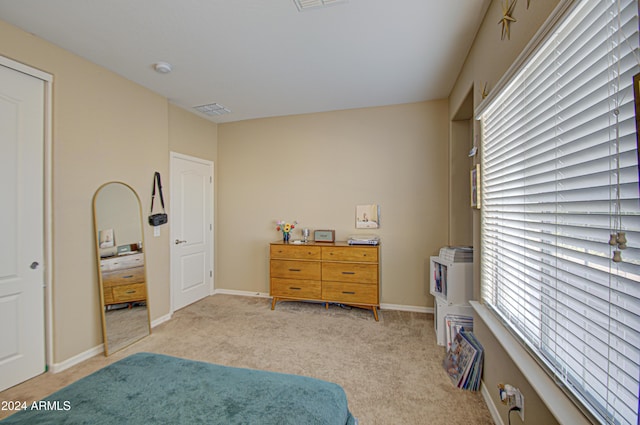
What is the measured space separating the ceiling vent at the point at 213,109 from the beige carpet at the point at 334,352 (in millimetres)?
2799

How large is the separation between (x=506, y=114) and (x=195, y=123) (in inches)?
153

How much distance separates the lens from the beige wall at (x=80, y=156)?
91.8 inches

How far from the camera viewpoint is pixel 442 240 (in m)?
3.58

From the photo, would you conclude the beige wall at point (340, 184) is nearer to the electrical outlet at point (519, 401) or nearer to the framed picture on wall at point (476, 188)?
the framed picture on wall at point (476, 188)

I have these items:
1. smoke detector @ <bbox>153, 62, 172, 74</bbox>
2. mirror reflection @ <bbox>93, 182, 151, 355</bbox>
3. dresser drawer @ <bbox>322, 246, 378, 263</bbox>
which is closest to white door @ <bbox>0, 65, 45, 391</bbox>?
mirror reflection @ <bbox>93, 182, 151, 355</bbox>

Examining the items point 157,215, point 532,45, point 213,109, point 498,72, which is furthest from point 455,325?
point 213,109

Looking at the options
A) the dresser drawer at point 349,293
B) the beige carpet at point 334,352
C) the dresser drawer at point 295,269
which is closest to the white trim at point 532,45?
the beige carpet at point 334,352

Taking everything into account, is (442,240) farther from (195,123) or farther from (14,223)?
(14,223)

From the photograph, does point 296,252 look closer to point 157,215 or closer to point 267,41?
point 157,215

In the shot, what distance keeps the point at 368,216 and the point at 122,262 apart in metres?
2.96

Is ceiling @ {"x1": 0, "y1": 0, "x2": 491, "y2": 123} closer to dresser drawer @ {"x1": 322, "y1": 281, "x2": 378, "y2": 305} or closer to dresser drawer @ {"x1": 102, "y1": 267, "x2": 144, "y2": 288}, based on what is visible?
dresser drawer @ {"x1": 102, "y1": 267, "x2": 144, "y2": 288}

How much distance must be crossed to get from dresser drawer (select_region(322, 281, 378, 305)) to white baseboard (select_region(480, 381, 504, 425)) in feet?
4.79

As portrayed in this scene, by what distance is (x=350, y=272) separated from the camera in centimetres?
340

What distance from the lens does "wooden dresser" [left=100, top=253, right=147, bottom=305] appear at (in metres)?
2.68
